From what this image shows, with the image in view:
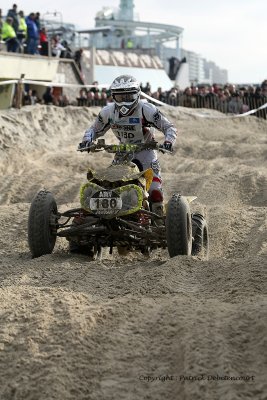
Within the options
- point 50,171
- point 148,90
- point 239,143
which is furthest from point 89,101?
point 50,171

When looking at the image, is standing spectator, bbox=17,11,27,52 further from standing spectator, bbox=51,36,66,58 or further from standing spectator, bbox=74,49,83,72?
standing spectator, bbox=74,49,83,72

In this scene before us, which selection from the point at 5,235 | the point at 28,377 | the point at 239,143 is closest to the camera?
the point at 28,377

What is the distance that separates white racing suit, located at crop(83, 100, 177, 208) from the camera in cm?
790

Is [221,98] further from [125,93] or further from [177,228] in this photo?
[177,228]

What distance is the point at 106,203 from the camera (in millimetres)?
7191

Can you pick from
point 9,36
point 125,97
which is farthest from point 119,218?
point 9,36

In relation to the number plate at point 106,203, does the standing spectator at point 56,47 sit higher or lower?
higher

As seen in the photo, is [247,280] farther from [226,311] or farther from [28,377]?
[28,377]

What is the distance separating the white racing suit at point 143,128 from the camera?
7.90 metres

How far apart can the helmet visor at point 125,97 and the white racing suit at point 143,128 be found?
0.51 ft

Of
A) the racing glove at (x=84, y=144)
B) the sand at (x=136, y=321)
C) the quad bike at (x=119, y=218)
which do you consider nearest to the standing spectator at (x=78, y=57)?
the sand at (x=136, y=321)

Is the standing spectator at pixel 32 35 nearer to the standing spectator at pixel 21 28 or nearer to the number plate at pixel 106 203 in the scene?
the standing spectator at pixel 21 28

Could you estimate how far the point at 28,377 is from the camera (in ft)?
13.7

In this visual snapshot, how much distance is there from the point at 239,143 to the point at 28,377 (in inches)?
583
